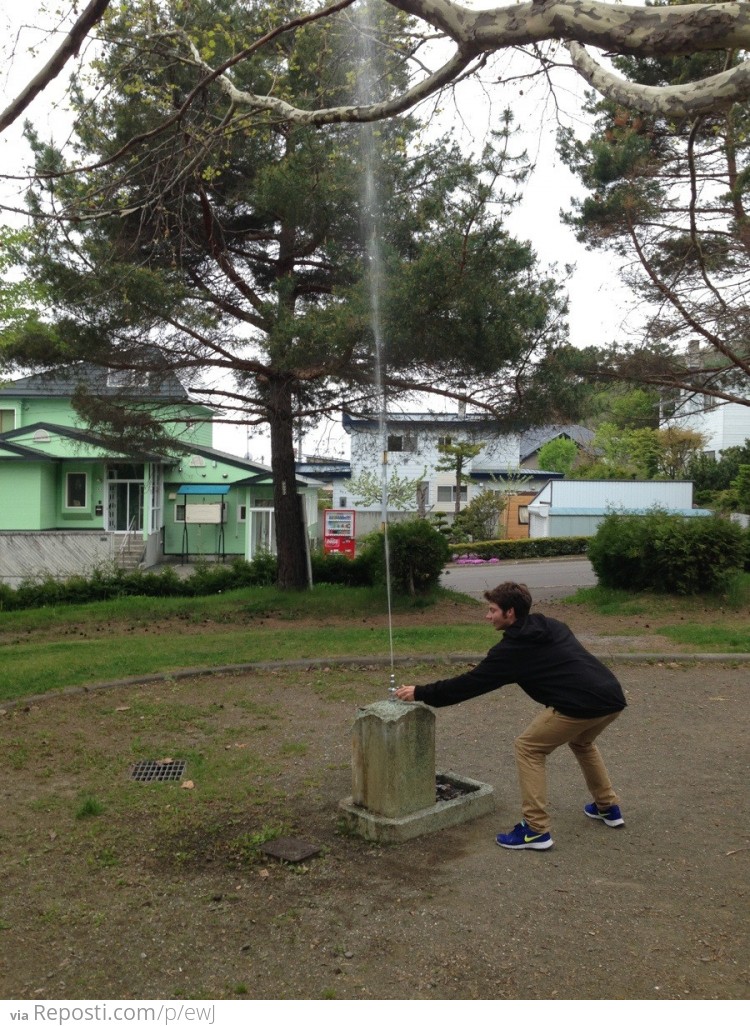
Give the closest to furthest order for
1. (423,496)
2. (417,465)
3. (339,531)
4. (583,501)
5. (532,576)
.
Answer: (532,576), (339,531), (583,501), (417,465), (423,496)

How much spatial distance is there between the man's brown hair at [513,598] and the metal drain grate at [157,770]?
300 cm

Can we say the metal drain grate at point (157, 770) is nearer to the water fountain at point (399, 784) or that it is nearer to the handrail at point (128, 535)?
the water fountain at point (399, 784)

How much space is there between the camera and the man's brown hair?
505 cm

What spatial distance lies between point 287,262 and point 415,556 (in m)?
5.83

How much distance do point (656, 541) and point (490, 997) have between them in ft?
43.9

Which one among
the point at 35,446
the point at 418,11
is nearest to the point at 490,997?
the point at 418,11

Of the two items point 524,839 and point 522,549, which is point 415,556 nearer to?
point 524,839

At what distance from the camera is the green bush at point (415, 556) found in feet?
53.1

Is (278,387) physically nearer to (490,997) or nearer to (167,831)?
(167,831)

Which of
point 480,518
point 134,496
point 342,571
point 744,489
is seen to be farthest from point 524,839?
point 480,518

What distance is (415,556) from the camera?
16.2m

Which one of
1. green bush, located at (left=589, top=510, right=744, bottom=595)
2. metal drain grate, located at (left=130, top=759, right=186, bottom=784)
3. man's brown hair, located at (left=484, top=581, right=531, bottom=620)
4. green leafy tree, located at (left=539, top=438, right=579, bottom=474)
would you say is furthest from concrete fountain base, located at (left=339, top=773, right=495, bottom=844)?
green leafy tree, located at (left=539, top=438, right=579, bottom=474)

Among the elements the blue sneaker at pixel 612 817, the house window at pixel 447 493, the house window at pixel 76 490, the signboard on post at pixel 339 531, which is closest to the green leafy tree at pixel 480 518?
the house window at pixel 447 493

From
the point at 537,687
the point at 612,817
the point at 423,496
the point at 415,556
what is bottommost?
the point at 612,817
